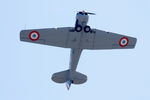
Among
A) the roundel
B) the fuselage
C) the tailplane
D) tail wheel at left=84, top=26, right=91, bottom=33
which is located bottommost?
the tailplane

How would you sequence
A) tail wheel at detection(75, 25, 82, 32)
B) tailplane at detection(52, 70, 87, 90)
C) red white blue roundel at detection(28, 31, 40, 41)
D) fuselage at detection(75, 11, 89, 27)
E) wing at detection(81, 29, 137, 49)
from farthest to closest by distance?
1. tailplane at detection(52, 70, 87, 90)
2. wing at detection(81, 29, 137, 49)
3. red white blue roundel at detection(28, 31, 40, 41)
4. tail wheel at detection(75, 25, 82, 32)
5. fuselage at detection(75, 11, 89, 27)

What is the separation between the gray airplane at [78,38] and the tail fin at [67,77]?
102 centimetres

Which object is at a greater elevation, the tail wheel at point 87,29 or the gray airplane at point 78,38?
the tail wheel at point 87,29

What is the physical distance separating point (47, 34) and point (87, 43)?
269cm

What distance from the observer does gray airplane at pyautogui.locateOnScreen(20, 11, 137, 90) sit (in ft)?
103

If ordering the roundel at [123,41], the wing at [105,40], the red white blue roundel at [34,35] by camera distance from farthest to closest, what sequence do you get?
the roundel at [123,41]
the wing at [105,40]
the red white blue roundel at [34,35]

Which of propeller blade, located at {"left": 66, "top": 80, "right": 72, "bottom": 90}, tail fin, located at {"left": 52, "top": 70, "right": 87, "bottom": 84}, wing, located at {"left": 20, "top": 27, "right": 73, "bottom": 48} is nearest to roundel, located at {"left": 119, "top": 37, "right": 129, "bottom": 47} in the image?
wing, located at {"left": 20, "top": 27, "right": 73, "bottom": 48}

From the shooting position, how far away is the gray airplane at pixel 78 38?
31266 millimetres

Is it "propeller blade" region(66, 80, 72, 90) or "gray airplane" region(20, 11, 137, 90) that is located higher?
"gray airplane" region(20, 11, 137, 90)

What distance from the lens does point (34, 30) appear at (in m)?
31.6

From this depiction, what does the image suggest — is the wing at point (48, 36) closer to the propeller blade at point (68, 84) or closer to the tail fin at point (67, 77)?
the tail fin at point (67, 77)

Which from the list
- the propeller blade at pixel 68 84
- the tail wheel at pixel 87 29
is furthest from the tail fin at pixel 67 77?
the tail wheel at pixel 87 29

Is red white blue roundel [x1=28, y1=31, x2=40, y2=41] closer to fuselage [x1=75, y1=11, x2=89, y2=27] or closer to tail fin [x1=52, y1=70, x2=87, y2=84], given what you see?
fuselage [x1=75, y1=11, x2=89, y2=27]

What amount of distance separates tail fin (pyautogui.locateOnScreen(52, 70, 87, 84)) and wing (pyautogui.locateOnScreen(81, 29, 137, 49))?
3.11m
